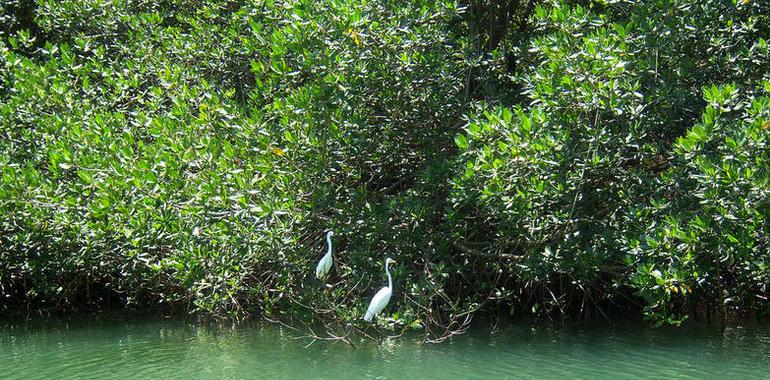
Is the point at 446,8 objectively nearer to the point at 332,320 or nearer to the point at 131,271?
the point at 332,320

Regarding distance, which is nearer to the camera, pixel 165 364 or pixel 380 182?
pixel 165 364

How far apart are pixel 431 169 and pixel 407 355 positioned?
1.99 metres

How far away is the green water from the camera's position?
6.94m

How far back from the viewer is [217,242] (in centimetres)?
819

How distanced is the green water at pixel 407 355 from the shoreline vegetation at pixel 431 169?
Answer: 1.04ft

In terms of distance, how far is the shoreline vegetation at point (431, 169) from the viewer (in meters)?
7.37

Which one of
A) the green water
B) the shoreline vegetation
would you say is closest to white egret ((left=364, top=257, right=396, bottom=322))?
the shoreline vegetation

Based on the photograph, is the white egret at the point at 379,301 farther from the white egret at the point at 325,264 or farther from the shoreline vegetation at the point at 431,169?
the white egret at the point at 325,264

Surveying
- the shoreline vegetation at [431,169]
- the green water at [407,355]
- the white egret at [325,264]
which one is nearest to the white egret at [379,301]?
the shoreline vegetation at [431,169]

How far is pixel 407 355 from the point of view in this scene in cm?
759

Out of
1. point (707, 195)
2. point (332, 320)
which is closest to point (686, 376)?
point (707, 195)

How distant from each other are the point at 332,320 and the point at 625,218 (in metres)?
2.98

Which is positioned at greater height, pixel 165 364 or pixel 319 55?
pixel 319 55

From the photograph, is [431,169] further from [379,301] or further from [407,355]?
[407,355]
